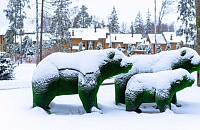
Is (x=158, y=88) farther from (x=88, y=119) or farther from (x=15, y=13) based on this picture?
(x=15, y=13)

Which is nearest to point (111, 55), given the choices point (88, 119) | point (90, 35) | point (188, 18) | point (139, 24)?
point (88, 119)

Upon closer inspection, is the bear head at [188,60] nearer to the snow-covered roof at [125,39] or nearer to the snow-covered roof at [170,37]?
the snow-covered roof at [170,37]

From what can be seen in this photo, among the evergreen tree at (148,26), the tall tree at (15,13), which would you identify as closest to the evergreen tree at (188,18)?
the tall tree at (15,13)

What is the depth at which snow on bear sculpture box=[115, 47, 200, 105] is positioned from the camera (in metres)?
6.43

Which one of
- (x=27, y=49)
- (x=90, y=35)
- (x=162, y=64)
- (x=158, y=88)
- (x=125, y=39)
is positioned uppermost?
(x=90, y=35)

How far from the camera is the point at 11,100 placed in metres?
7.12

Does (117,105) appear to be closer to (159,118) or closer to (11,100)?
(159,118)

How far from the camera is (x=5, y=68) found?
44.0ft

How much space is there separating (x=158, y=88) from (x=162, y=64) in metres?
1.37

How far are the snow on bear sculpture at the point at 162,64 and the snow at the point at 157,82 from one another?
2.35 feet

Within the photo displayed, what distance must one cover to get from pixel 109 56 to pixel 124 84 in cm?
120

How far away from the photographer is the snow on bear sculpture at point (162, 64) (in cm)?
643

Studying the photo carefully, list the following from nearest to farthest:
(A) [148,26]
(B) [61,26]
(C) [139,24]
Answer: (B) [61,26], (A) [148,26], (C) [139,24]

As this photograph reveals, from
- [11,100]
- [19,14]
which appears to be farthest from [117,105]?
[19,14]
